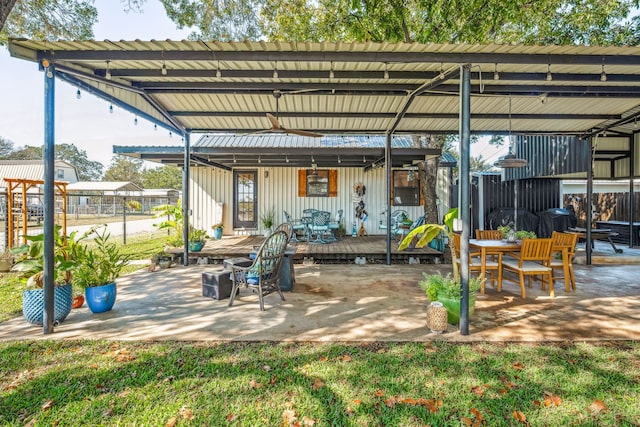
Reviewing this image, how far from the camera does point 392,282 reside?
5.17 meters

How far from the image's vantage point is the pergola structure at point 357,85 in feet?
10.8

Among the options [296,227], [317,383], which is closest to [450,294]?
[317,383]

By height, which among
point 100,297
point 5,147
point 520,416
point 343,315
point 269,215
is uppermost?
point 5,147

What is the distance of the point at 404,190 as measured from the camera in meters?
10.3

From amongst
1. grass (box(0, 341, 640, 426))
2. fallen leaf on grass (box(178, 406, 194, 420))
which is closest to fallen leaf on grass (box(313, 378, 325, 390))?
grass (box(0, 341, 640, 426))

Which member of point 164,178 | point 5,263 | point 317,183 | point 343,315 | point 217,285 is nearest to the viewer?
point 343,315

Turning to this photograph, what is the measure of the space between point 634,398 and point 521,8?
26.6ft

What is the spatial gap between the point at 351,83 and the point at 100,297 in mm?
4237

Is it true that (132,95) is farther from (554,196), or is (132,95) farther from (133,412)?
(554,196)

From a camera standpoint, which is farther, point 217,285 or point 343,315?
point 217,285

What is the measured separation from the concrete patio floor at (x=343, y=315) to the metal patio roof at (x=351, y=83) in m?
2.82

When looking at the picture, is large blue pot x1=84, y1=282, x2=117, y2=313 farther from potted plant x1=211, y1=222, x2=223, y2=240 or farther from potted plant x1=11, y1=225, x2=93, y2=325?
potted plant x1=211, y1=222, x2=223, y2=240

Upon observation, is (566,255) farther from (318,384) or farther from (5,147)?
(5,147)

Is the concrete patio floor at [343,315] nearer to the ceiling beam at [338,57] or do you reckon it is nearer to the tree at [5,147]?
the ceiling beam at [338,57]
